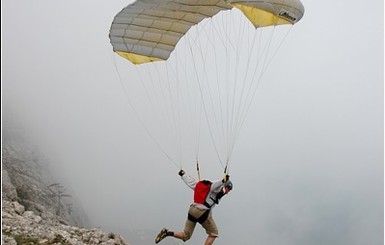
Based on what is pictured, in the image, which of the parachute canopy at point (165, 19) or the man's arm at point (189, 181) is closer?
the man's arm at point (189, 181)

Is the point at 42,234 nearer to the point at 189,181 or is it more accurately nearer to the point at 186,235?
the point at 186,235

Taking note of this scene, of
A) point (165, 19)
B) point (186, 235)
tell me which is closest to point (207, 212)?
point (186, 235)

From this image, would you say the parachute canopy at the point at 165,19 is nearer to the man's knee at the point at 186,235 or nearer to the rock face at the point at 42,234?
the man's knee at the point at 186,235

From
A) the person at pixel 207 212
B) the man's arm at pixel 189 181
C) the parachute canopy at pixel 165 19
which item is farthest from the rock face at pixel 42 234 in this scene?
the parachute canopy at pixel 165 19

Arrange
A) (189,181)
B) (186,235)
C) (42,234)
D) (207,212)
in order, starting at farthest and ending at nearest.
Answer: (42,234) < (189,181) < (186,235) < (207,212)

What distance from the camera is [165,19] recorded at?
49.2ft

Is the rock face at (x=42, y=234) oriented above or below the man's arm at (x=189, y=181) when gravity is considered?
below

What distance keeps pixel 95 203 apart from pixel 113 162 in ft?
213

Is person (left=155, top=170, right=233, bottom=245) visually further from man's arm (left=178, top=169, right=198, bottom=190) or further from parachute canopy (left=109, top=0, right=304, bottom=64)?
parachute canopy (left=109, top=0, right=304, bottom=64)

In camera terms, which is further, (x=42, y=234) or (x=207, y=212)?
(x=42, y=234)

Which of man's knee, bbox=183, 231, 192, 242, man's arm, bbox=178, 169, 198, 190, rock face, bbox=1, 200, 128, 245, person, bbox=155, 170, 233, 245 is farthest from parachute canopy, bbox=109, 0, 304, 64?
rock face, bbox=1, 200, 128, 245

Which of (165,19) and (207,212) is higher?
(165,19)

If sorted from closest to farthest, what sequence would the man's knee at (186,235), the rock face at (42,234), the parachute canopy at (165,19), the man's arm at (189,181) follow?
the man's knee at (186,235) < the man's arm at (189,181) < the parachute canopy at (165,19) < the rock face at (42,234)

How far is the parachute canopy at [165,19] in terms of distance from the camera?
14.1 meters
